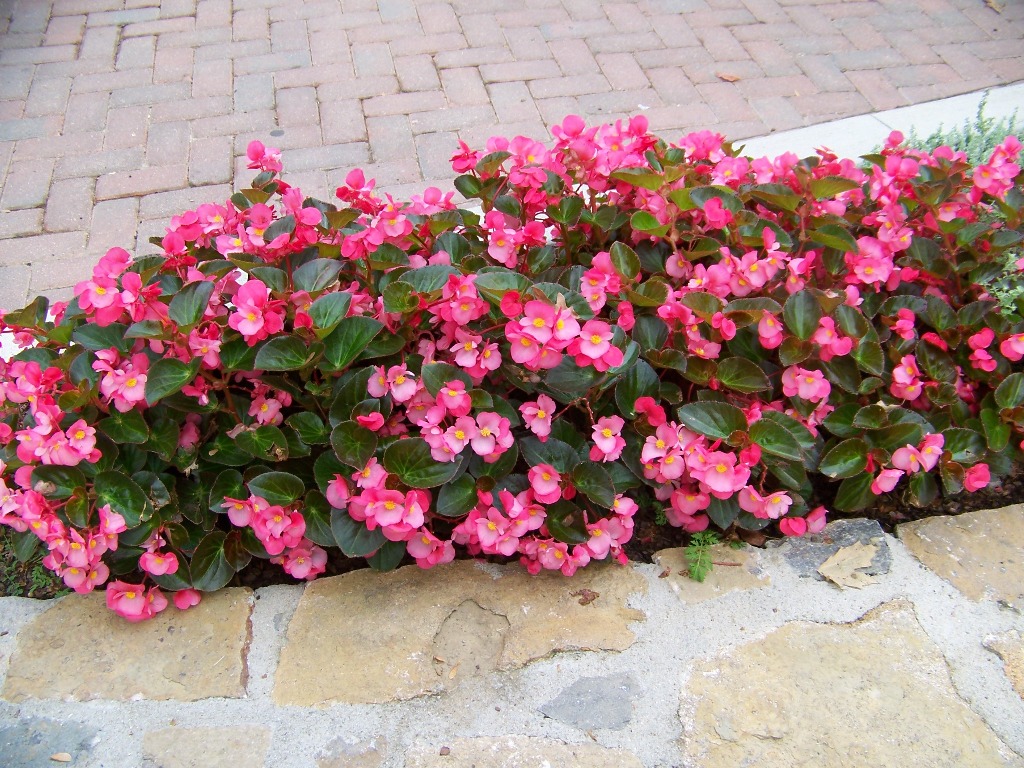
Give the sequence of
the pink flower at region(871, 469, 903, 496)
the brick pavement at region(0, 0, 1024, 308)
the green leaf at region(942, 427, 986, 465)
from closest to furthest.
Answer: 1. the pink flower at region(871, 469, 903, 496)
2. the green leaf at region(942, 427, 986, 465)
3. the brick pavement at region(0, 0, 1024, 308)

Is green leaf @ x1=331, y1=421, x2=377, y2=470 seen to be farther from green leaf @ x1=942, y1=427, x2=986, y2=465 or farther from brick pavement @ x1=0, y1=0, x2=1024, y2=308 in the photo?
brick pavement @ x1=0, y1=0, x2=1024, y2=308

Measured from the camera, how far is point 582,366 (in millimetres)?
1433

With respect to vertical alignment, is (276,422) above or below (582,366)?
below

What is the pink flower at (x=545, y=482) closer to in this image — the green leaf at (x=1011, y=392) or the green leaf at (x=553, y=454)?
the green leaf at (x=553, y=454)

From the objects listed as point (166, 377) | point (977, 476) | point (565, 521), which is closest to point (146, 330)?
point (166, 377)

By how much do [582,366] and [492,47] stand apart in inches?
114

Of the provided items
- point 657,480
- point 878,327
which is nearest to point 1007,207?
point 878,327

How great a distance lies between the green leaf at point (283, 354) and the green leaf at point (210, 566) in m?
0.37

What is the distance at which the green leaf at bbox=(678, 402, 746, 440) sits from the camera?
57.1 inches

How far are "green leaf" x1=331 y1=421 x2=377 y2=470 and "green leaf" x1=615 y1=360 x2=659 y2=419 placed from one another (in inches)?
17.9

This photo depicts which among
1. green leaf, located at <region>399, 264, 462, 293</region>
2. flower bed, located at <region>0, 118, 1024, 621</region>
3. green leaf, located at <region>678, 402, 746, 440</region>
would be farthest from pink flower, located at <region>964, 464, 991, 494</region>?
green leaf, located at <region>399, 264, 462, 293</region>

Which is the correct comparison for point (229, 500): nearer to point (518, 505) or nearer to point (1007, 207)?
point (518, 505)

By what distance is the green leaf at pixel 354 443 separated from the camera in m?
1.41

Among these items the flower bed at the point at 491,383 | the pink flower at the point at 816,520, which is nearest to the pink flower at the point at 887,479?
the flower bed at the point at 491,383
